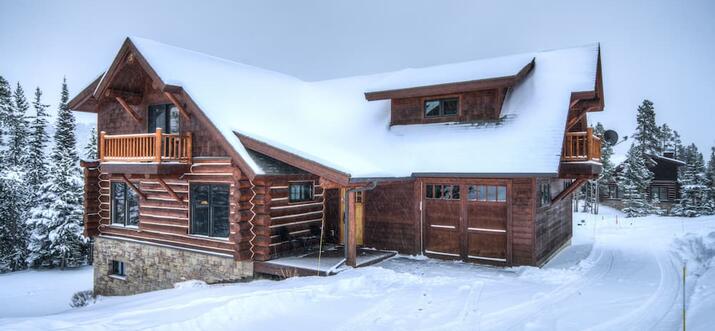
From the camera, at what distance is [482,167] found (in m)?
12.2

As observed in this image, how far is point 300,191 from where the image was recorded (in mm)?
14102

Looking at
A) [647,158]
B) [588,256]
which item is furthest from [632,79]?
[588,256]

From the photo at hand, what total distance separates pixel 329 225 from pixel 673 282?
10279mm

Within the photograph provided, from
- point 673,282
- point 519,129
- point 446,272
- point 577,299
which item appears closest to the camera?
point 577,299

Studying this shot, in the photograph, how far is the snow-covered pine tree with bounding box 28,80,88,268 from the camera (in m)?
28.6

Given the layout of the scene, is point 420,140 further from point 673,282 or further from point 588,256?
point 673,282

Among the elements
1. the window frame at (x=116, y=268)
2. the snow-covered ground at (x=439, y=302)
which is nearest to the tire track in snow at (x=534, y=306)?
the snow-covered ground at (x=439, y=302)

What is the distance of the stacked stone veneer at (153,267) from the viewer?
13.1 meters

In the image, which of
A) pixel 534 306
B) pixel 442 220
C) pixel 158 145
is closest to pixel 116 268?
pixel 158 145

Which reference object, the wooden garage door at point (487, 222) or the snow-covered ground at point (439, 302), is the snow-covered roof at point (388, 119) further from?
the snow-covered ground at point (439, 302)

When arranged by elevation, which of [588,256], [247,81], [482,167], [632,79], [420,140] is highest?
[632,79]

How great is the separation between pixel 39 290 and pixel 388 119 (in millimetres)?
21503

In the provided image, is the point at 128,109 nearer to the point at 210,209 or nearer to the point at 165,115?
the point at 165,115

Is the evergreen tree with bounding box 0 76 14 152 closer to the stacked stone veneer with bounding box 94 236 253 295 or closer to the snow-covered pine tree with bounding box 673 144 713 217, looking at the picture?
the stacked stone veneer with bounding box 94 236 253 295
